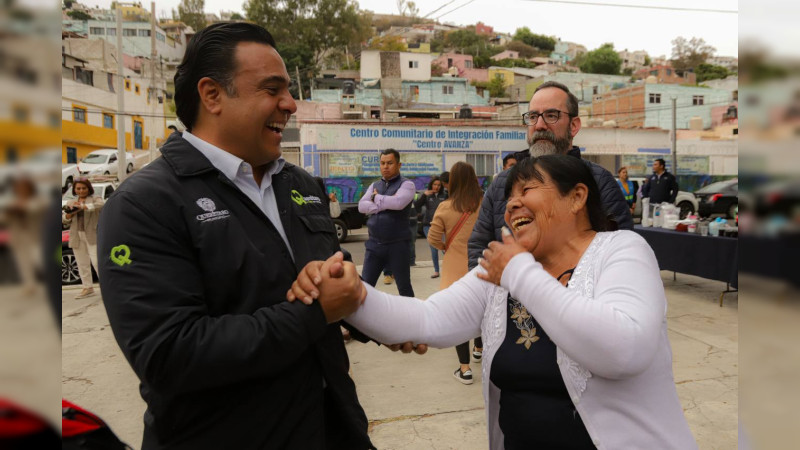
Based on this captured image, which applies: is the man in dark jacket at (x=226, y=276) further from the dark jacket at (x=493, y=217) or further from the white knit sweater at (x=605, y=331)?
the dark jacket at (x=493, y=217)

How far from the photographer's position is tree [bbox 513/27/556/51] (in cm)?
10356

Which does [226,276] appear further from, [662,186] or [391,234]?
[662,186]

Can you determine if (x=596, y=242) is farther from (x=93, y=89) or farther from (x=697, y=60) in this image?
(x=697, y=60)

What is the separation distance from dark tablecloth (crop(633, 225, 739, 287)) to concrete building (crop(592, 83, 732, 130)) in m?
37.1

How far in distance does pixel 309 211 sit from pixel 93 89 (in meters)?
33.5

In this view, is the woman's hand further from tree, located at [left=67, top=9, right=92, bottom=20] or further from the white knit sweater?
tree, located at [left=67, top=9, right=92, bottom=20]

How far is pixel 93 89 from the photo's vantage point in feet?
96.4

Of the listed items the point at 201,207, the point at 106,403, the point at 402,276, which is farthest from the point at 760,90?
the point at 402,276

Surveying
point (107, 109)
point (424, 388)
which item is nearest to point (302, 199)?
point (424, 388)

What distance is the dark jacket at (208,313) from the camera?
119 centimetres

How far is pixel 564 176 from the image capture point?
1697 mm

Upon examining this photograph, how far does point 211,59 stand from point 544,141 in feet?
6.77

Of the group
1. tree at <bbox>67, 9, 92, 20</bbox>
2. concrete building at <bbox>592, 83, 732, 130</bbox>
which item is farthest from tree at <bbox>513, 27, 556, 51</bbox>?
tree at <bbox>67, 9, 92, 20</bbox>

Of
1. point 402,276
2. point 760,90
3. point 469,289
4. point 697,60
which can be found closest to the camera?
point 760,90
